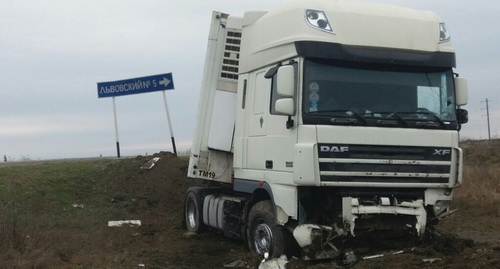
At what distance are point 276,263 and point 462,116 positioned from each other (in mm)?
3532

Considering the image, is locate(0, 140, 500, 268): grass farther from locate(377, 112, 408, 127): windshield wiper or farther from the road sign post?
locate(377, 112, 408, 127): windshield wiper

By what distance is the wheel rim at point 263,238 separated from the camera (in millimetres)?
9133

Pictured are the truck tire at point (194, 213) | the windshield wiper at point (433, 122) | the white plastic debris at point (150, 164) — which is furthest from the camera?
the white plastic debris at point (150, 164)

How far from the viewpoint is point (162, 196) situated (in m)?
16.6

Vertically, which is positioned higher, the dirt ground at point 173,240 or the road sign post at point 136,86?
the road sign post at point 136,86

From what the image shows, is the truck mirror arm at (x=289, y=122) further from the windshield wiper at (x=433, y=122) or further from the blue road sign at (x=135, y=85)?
the blue road sign at (x=135, y=85)

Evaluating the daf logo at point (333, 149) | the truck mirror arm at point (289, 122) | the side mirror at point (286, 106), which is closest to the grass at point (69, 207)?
the truck mirror arm at point (289, 122)

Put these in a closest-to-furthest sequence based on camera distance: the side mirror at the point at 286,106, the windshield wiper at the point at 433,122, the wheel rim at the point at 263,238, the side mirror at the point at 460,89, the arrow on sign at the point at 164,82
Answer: the side mirror at the point at 286,106
the windshield wiper at the point at 433,122
the side mirror at the point at 460,89
the wheel rim at the point at 263,238
the arrow on sign at the point at 164,82

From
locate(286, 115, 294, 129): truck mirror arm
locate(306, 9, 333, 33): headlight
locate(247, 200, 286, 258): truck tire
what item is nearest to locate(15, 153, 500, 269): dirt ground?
locate(247, 200, 286, 258): truck tire

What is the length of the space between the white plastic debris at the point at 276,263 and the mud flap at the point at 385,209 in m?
1.03

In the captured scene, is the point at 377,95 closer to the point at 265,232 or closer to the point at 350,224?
the point at 350,224

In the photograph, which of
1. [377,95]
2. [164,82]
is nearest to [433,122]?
[377,95]

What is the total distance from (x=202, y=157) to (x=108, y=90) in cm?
1105

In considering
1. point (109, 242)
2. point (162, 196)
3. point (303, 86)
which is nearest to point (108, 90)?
point (162, 196)
